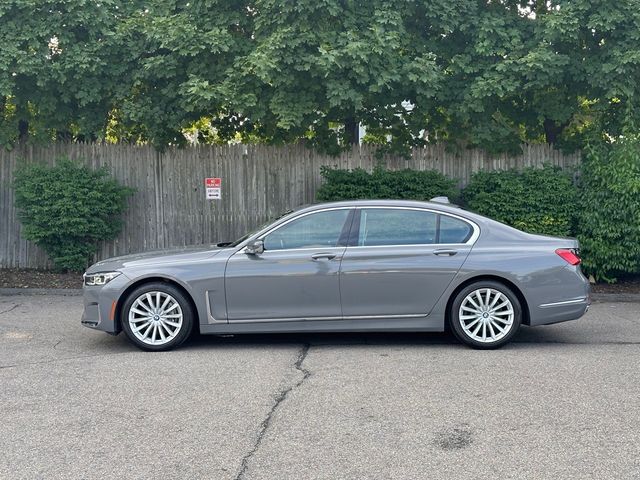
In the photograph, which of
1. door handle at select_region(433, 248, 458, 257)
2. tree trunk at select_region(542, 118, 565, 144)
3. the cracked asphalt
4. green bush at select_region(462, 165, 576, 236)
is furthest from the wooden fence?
door handle at select_region(433, 248, 458, 257)

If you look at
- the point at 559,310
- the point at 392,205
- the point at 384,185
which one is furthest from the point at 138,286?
the point at 384,185

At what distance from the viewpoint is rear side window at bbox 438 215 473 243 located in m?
7.61

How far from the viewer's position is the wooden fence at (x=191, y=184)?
12758 millimetres

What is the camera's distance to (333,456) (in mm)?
4621

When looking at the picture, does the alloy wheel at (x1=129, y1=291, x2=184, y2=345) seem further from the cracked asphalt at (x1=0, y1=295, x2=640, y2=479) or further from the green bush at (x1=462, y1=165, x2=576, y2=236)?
the green bush at (x1=462, y1=165, x2=576, y2=236)

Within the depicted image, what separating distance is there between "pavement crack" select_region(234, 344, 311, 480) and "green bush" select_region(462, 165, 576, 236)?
5.06 metres

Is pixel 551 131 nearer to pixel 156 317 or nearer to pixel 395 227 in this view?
pixel 395 227

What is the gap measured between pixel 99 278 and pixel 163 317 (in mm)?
764

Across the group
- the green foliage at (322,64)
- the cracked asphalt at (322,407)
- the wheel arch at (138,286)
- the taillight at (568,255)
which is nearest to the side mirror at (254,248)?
A: the wheel arch at (138,286)

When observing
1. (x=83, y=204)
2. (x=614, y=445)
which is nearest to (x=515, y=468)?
(x=614, y=445)

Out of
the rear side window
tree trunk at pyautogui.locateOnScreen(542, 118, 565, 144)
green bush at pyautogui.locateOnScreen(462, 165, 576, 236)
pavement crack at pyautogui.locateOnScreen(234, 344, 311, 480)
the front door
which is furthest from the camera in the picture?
tree trunk at pyautogui.locateOnScreen(542, 118, 565, 144)

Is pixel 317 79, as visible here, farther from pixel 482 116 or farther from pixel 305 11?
pixel 482 116

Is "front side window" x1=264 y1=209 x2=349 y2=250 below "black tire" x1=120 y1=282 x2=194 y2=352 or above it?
above

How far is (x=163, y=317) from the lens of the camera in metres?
7.43
